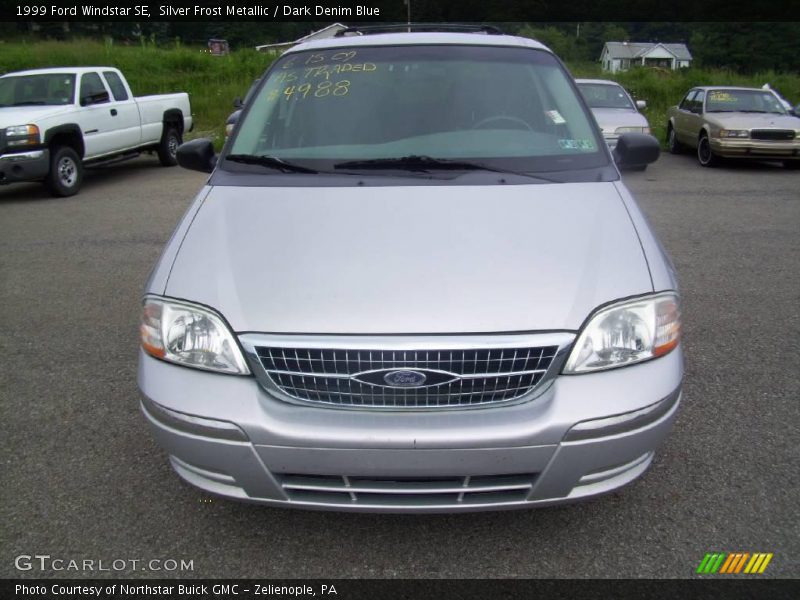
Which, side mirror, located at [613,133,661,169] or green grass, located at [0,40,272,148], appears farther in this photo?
green grass, located at [0,40,272,148]

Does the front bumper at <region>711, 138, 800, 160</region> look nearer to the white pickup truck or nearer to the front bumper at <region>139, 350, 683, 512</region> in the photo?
the white pickup truck

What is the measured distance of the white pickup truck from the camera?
9.30m

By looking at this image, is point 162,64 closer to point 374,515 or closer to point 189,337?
point 189,337

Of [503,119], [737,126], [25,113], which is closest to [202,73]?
[25,113]

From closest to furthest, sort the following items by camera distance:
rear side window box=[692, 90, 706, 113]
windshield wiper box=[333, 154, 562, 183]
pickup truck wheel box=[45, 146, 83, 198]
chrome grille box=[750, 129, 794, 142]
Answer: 1. windshield wiper box=[333, 154, 562, 183]
2. pickup truck wheel box=[45, 146, 83, 198]
3. chrome grille box=[750, 129, 794, 142]
4. rear side window box=[692, 90, 706, 113]

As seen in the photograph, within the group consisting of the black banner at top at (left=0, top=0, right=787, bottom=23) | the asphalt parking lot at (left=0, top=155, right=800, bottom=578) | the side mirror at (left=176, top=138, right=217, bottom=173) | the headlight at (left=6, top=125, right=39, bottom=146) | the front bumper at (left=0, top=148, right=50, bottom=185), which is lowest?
the asphalt parking lot at (left=0, top=155, right=800, bottom=578)

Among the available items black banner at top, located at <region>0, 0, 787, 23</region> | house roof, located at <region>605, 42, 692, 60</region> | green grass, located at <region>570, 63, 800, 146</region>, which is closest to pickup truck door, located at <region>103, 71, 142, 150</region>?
black banner at top, located at <region>0, 0, 787, 23</region>

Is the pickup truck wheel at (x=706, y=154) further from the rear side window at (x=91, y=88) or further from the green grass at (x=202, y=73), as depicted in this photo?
the rear side window at (x=91, y=88)

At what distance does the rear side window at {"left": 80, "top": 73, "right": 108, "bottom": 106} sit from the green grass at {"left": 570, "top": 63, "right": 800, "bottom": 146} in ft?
51.4

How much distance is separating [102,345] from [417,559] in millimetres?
2885

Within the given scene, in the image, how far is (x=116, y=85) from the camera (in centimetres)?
1147

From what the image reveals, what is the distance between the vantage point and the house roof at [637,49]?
67.6 m

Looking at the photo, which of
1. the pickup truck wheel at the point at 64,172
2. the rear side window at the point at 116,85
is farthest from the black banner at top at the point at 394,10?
the pickup truck wheel at the point at 64,172
